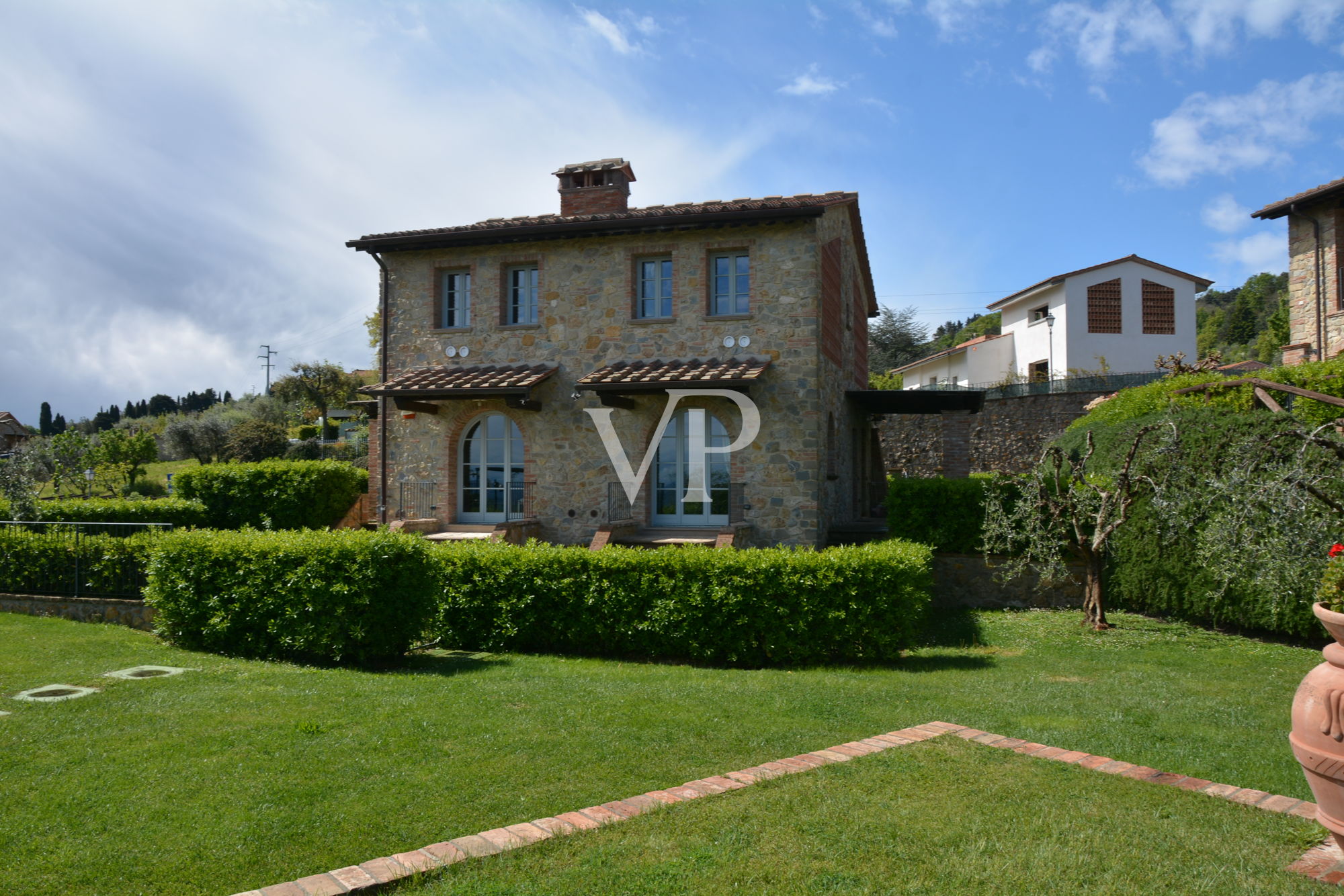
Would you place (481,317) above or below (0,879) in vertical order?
above

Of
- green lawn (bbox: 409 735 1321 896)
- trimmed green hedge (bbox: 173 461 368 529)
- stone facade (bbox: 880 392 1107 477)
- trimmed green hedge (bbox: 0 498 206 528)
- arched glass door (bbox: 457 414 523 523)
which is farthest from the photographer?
stone facade (bbox: 880 392 1107 477)

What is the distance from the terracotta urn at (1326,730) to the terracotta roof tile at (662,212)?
37.6 ft

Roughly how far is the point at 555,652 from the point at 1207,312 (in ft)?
213

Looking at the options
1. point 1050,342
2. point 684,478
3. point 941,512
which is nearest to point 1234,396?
point 941,512

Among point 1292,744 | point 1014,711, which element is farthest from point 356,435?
point 1292,744

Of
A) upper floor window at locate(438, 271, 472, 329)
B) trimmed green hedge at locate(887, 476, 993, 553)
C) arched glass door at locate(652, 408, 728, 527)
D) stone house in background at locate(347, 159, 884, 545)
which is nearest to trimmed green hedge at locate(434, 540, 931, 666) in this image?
stone house in background at locate(347, 159, 884, 545)

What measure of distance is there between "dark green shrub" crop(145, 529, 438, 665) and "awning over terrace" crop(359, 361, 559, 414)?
18.4 ft

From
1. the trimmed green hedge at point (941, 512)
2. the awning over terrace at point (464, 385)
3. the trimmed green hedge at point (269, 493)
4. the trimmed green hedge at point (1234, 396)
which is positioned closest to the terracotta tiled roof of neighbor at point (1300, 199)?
the trimmed green hedge at point (1234, 396)

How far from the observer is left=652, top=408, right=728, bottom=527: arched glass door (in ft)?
50.2

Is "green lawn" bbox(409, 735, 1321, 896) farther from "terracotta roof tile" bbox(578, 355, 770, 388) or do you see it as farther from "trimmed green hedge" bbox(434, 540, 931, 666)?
"terracotta roof tile" bbox(578, 355, 770, 388)

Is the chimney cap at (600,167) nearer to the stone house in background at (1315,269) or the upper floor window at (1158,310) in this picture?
the stone house in background at (1315,269)

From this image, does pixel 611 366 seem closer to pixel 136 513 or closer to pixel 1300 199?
pixel 136 513

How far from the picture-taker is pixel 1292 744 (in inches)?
155

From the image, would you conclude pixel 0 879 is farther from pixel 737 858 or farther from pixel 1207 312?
pixel 1207 312
